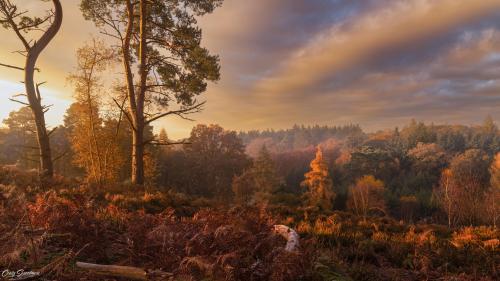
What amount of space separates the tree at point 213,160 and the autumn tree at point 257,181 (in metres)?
2.55

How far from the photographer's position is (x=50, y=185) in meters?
10.5

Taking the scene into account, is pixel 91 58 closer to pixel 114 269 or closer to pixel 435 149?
pixel 114 269

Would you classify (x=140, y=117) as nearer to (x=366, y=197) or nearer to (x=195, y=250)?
(x=195, y=250)

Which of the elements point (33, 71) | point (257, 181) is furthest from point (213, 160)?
point (33, 71)

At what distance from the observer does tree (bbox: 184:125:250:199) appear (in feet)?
152

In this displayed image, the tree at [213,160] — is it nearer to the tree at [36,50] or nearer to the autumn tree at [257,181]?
the autumn tree at [257,181]

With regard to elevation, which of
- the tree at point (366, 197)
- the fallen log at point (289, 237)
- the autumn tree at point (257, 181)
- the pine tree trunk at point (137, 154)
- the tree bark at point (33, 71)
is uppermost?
the tree bark at point (33, 71)

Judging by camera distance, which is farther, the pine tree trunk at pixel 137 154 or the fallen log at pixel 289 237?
the pine tree trunk at pixel 137 154

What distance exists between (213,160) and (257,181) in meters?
7.99

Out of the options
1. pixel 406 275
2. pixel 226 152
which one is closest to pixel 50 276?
pixel 406 275

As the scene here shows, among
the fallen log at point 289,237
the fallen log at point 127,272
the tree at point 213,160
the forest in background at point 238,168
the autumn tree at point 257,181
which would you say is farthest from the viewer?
the tree at point 213,160

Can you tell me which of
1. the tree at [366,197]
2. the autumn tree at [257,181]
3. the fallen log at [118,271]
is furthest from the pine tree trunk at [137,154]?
the tree at [366,197]

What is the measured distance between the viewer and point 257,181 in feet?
143

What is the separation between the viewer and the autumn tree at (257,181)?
129 ft
